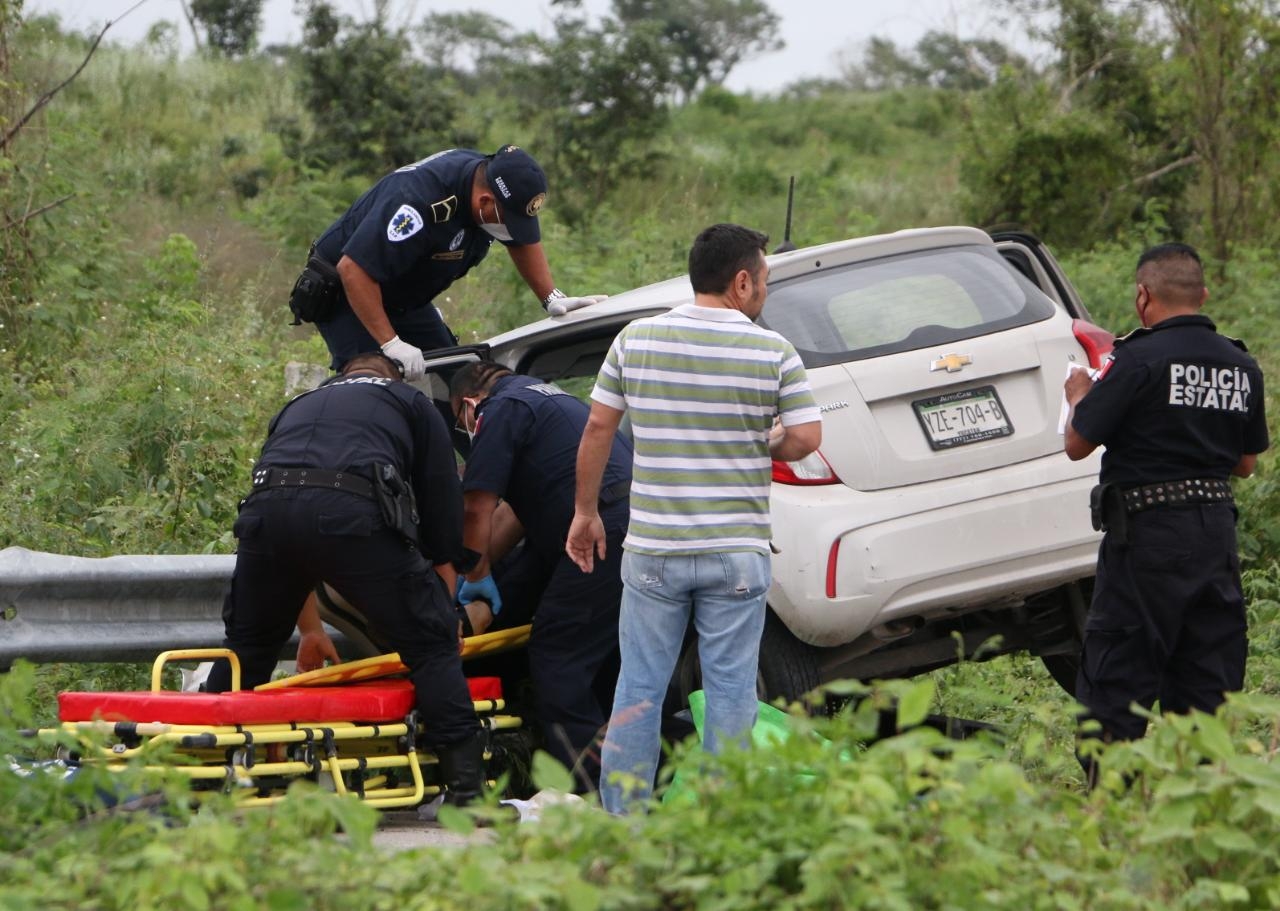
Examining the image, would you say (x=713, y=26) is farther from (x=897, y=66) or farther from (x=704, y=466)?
(x=704, y=466)

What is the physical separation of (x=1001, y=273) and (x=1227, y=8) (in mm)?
9797

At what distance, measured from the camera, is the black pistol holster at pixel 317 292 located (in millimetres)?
6375

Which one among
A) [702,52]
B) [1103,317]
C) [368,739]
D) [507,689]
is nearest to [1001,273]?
[507,689]

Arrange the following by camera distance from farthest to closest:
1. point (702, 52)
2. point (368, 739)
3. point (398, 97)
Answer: point (702, 52), point (398, 97), point (368, 739)

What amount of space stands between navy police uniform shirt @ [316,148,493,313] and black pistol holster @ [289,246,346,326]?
81mm

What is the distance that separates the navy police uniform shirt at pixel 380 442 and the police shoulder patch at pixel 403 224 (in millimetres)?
1094

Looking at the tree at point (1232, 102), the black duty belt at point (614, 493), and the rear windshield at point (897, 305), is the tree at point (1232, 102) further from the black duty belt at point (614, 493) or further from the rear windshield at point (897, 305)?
the black duty belt at point (614, 493)

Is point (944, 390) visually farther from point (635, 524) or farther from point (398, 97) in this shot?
point (398, 97)

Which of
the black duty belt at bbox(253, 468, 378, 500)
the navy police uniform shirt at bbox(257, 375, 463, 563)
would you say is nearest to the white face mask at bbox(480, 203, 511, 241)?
the navy police uniform shirt at bbox(257, 375, 463, 563)

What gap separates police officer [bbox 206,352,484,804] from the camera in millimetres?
4902

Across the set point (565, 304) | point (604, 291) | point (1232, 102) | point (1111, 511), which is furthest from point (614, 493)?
point (1232, 102)

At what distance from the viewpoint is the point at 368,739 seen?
16.8 feet

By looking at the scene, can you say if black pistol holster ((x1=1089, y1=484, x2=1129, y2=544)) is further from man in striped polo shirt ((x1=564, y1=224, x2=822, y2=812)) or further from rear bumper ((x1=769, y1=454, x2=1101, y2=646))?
man in striped polo shirt ((x1=564, y1=224, x2=822, y2=812))

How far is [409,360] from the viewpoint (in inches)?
233
